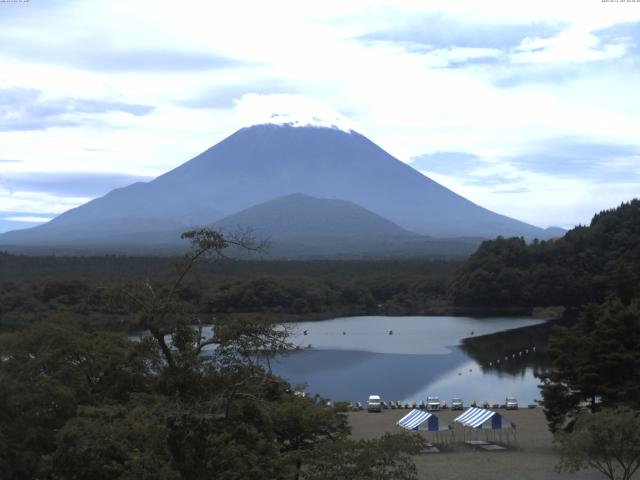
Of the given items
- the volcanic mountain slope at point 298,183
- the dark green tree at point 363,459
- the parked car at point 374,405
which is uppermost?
the volcanic mountain slope at point 298,183

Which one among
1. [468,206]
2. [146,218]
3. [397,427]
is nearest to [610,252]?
[397,427]

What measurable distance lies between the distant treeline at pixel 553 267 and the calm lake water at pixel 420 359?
16.5ft

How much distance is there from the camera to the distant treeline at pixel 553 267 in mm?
49844

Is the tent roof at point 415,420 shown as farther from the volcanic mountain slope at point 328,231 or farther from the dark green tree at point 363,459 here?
the volcanic mountain slope at point 328,231

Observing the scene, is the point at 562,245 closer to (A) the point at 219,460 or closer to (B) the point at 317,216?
(A) the point at 219,460

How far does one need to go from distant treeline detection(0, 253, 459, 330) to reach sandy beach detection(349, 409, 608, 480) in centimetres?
1822

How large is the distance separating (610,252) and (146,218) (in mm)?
119765

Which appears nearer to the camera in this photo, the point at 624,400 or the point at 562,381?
the point at 624,400

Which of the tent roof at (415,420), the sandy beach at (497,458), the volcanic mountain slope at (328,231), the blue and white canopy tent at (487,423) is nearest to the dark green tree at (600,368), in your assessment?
the sandy beach at (497,458)

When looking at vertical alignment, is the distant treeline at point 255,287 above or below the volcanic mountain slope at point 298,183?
below

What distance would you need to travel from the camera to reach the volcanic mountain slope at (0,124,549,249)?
6506 inches

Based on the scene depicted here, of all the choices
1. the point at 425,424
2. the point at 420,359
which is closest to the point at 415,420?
the point at 425,424

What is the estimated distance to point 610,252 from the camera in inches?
1982

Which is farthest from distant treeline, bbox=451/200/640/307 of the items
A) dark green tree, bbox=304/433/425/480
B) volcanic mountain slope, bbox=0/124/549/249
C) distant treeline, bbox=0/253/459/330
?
volcanic mountain slope, bbox=0/124/549/249
